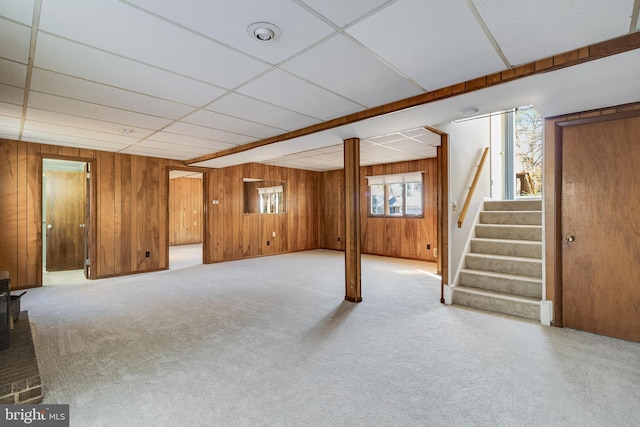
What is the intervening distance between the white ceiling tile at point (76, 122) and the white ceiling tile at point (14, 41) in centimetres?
141

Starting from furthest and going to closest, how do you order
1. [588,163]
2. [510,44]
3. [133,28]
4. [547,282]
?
[547,282]
[588,163]
[510,44]
[133,28]

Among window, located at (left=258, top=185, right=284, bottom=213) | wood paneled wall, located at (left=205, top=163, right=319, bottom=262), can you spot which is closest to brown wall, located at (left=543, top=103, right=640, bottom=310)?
wood paneled wall, located at (left=205, top=163, right=319, bottom=262)

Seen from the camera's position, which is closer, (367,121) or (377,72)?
(377,72)

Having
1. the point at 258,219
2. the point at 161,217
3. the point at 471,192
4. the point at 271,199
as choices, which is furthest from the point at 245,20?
the point at 271,199

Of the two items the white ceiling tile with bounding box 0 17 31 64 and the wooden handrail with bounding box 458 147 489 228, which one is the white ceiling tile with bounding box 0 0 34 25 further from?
the wooden handrail with bounding box 458 147 489 228

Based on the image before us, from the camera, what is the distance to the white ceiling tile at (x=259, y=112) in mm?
2930

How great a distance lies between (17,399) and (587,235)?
476cm

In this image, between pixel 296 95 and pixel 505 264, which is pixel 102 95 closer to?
pixel 296 95

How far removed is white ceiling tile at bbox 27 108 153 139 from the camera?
10.8ft

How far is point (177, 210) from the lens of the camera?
1017 cm

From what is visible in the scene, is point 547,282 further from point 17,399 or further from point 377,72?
point 17,399

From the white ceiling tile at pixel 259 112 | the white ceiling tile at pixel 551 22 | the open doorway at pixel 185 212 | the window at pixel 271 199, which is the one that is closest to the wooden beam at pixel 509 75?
the white ceiling tile at pixel 551 22

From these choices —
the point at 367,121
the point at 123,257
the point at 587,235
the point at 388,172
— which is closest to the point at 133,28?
the point at 367,121

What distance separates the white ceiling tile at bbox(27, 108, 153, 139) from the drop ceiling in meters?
0.03
